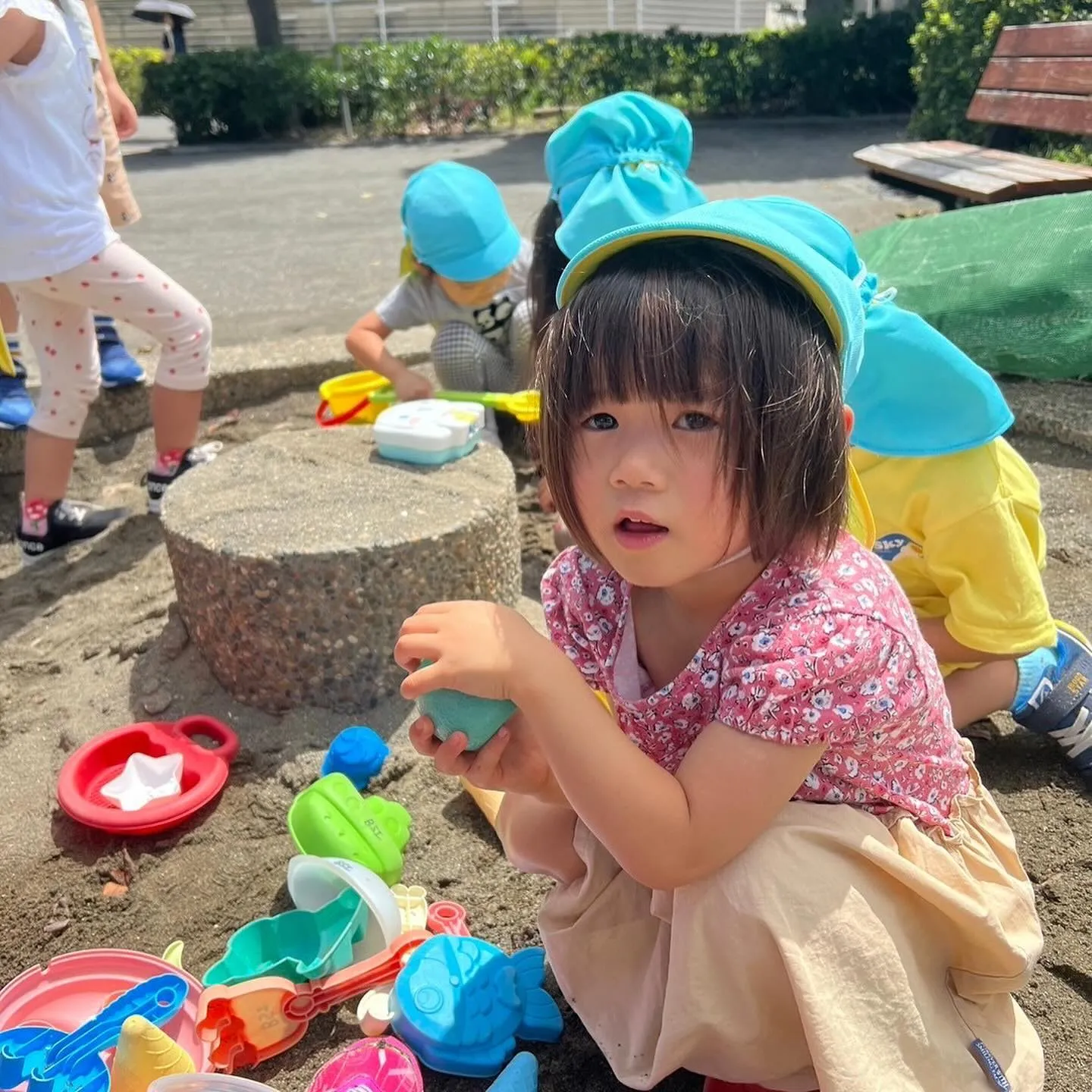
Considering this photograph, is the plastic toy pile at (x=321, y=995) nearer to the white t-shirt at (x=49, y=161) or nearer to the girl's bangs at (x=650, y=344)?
the girl's bangs at (x=650, y=344)

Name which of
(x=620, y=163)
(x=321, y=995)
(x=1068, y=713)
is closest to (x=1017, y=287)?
(x=620, y=163)

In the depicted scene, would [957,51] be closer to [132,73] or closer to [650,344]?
[650,344]

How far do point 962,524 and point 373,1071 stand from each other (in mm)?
1169

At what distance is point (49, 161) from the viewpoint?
8.63 ft

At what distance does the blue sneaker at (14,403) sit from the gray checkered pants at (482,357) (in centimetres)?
122

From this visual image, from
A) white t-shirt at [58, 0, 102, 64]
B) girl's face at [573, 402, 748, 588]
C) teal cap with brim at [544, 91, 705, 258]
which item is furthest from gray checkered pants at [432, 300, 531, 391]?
girl's face at [573, 402, 748, 588]

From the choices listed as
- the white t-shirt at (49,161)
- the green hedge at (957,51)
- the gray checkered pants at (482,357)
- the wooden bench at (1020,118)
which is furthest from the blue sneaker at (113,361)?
the green hedge at (957,51)

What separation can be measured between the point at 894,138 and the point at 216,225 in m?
6.30

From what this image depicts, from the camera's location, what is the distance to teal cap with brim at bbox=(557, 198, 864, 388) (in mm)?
1046

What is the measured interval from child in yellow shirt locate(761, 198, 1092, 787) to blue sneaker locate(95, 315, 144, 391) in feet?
8.50

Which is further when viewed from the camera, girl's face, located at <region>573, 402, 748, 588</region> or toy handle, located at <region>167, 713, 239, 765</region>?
toy handle, located at <region>167, 713, 239, 765</region>

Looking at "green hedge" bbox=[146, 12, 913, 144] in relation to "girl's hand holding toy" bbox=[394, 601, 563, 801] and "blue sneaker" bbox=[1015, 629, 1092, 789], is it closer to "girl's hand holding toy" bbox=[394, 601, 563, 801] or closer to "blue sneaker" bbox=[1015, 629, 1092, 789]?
"blue sneaker" bbox=[1015, 629, 1092, 789]

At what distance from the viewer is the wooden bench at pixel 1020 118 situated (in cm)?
438

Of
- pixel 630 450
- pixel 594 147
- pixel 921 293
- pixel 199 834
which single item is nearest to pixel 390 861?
pixel 199 834
